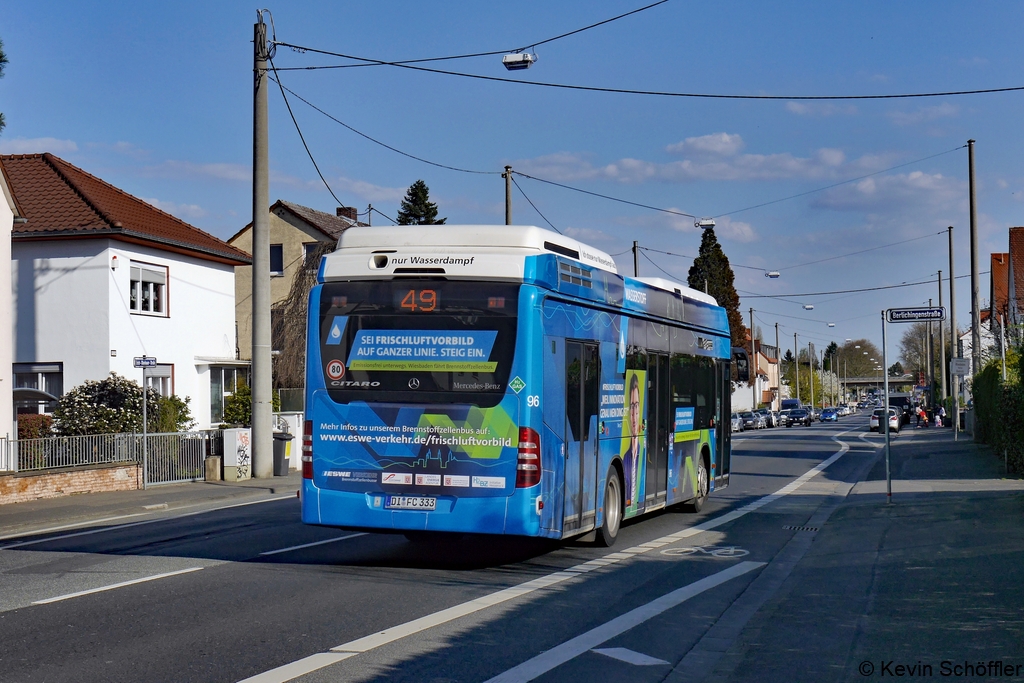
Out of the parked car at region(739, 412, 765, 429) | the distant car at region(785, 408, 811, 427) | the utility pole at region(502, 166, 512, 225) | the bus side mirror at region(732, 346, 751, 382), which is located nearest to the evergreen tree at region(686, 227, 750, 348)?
the distant car at region(785, 408, 811, 427)

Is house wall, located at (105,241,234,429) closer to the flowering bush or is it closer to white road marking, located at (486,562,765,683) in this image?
the flowering bush

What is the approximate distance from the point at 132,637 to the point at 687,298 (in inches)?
407

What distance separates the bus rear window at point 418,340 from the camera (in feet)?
34.0

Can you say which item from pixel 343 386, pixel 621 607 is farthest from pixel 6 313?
pixel 621 607

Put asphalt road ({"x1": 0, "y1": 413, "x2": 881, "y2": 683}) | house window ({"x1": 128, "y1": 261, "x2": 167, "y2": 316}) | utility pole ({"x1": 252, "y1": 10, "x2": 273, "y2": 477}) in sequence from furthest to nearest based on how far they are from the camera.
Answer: house window ({"x1": 128, "y1": 261, "x2": 167, "y2": 316}), utility pole ({"x1": 252, "y1": 10, "x2": 273, "y2": 477}), asphalt road ({"x1": 0, "y1": 413, "x2": 881, "y2": 683})

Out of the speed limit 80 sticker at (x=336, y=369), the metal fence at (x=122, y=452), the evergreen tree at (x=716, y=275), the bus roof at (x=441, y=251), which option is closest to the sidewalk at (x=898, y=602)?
the bus roof at (x=441, y=251)

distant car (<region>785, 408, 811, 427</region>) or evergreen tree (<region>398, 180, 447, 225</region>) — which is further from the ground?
evergreen tree (<region>398, 180, 447, 225</region>)

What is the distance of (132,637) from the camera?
25.2 feet

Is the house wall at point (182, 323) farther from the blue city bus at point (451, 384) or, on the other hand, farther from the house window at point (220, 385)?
the blue city bus at point (451, 384)

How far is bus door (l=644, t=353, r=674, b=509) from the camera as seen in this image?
14.0 m

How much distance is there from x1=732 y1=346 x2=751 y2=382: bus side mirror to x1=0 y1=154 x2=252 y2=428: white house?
17.6 meters

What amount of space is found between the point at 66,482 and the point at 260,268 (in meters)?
6.27

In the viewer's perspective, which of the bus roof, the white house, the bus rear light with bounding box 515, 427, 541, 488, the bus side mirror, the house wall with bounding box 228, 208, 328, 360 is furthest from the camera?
the house wall with bounding box 228, 208, 328, 360

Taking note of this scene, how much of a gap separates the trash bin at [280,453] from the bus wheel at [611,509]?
15302mm
